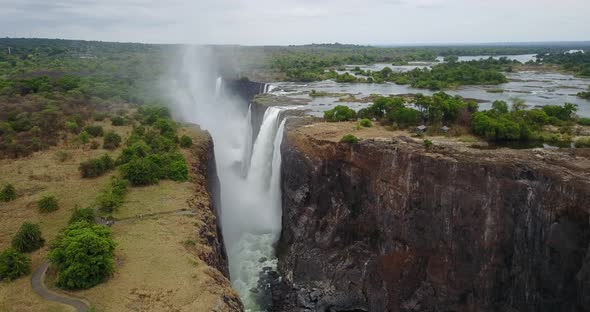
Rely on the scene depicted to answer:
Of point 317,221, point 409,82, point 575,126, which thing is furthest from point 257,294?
point 409,82

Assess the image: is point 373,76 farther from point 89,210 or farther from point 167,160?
point 89,210

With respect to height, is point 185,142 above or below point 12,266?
above

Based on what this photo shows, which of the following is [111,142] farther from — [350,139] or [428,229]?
[428,229]

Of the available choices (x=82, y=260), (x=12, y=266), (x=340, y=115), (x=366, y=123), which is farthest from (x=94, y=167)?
(x=366, y=123)

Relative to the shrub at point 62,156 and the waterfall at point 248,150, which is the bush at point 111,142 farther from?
the waterfall at point 248,150

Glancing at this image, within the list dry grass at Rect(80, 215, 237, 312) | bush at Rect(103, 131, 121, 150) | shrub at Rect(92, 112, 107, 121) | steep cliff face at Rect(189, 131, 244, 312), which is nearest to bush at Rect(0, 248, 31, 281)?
dry grass at Rect(80, 215, 237, 312)

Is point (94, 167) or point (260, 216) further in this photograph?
point (260, 216)

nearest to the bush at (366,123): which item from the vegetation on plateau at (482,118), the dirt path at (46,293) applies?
the vegetation on plateau at (482,118)

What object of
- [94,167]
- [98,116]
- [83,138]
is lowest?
[94,167]
